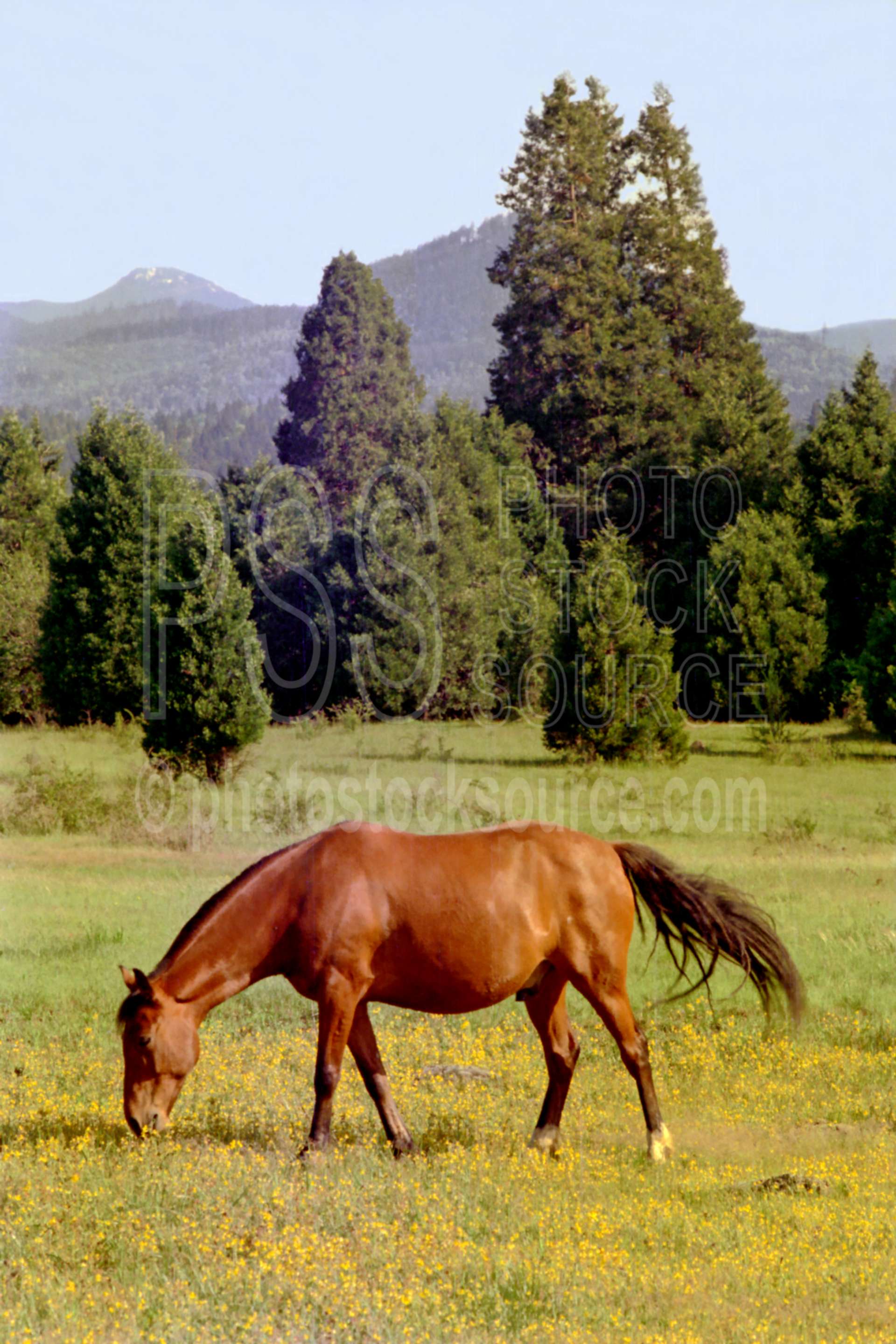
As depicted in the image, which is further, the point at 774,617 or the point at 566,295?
the point at 566,295

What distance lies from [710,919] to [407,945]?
6.65ft

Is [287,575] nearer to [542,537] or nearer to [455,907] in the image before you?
[542,537]

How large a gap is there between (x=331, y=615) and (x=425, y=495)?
492 centimetres

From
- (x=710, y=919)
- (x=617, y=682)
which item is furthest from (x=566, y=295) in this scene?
(x=710, y=919)

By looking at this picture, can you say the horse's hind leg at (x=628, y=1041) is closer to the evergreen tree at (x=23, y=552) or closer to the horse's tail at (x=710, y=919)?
the horse's tail at (x=710, y=919)

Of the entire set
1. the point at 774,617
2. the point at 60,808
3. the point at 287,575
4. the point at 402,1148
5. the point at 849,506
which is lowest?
the point at 60,808

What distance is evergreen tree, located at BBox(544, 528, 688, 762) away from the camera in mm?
26250

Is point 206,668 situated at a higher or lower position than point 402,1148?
higher

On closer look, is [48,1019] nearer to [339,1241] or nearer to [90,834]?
[339,1241]

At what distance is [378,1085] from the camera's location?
22.8 feet

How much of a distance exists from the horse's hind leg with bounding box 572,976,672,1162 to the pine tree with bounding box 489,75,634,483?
3721 centimetres

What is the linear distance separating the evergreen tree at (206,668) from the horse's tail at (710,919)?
17.1 m

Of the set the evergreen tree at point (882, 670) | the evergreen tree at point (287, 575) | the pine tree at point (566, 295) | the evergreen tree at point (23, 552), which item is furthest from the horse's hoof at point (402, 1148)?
the pine tree at point (566, 295)

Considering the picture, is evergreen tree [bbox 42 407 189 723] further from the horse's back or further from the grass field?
the horse's back
